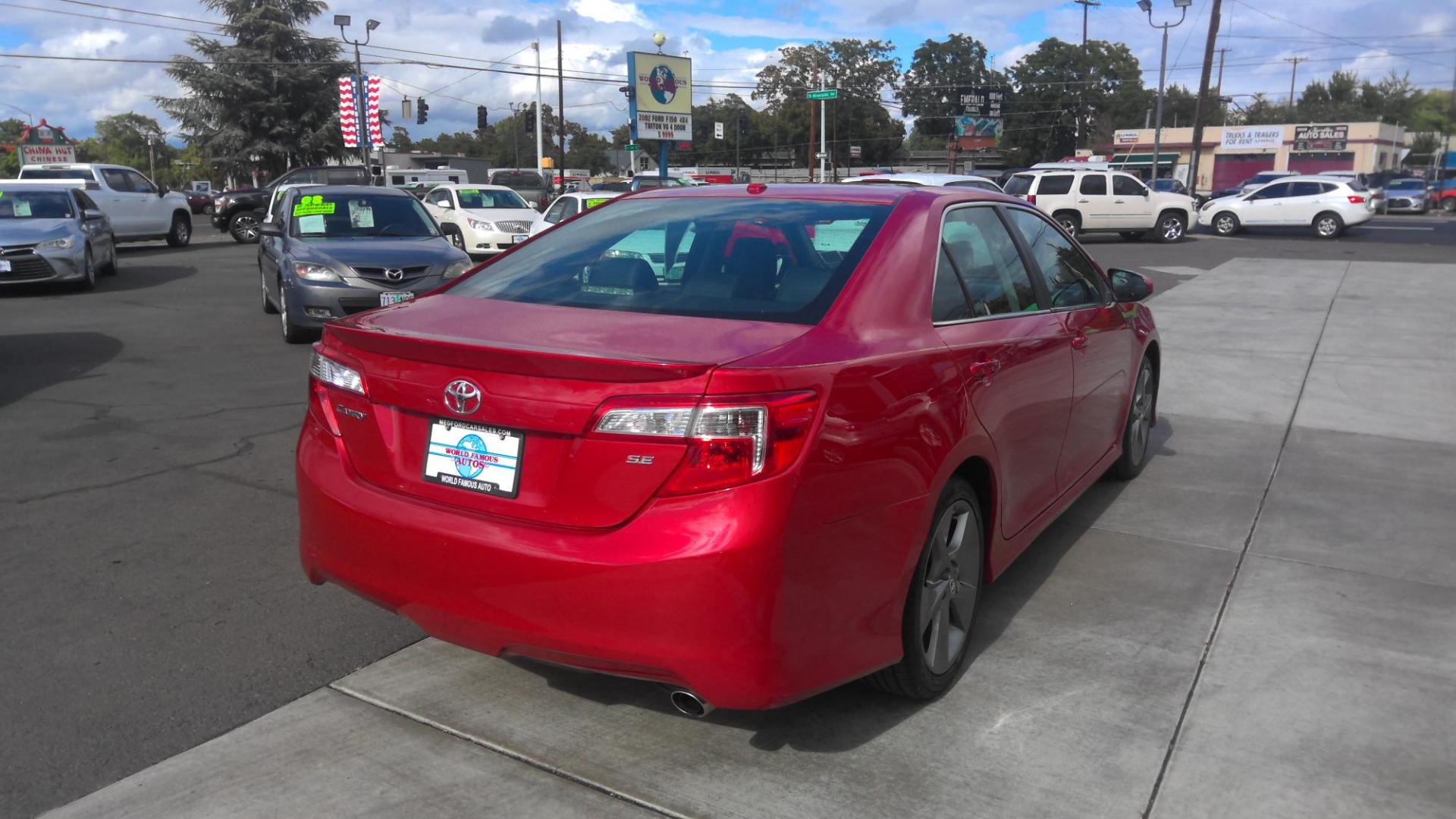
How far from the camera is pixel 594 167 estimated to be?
12119 cm

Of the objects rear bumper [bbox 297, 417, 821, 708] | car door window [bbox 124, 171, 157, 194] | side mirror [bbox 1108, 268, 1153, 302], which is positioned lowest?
rear bumper [bbox 297, 417, 821, 708]

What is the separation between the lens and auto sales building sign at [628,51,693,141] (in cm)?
3875

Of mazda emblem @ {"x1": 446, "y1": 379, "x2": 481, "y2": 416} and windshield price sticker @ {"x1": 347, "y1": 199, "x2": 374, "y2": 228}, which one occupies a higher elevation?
windshield price sticker @ {"x1": 347, "y1": 199, "x2": 374, "y2": 228}

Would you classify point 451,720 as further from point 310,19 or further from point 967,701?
point 310,19

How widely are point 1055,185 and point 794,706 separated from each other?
26074mm

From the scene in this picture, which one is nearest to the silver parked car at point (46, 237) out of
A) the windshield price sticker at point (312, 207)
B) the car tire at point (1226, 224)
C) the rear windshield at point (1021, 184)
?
the windshield price sticker at point (312, 207)

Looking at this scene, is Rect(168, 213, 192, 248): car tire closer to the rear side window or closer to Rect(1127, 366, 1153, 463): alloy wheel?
the rear side window

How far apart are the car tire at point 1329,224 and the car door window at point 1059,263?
87.3 ft

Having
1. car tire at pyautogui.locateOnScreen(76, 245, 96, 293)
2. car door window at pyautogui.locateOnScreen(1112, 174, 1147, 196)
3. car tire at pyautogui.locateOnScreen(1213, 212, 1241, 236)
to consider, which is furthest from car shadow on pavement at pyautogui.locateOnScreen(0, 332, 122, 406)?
car tire at pyautogui.locateOnScreen(1213, 212, 1241, 236)

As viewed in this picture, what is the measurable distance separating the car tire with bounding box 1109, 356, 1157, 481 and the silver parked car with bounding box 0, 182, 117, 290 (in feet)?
45.4

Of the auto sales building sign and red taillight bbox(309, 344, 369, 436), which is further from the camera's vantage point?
the auto sales building sign

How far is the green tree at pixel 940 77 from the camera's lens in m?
104

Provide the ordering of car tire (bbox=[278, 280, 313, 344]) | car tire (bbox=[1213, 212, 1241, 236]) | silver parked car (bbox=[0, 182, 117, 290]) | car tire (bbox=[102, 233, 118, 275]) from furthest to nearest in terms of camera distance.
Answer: car tire (bbox=[1213, 212, 1241, 236])
car tire (bbox=[102, 233, 118, 275])
silver parked car (bbox=[0, 182, 117, 290])
car tire (bbox=[278, 280, 313, 344])

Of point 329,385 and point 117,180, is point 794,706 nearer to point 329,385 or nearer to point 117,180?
point 329,385
